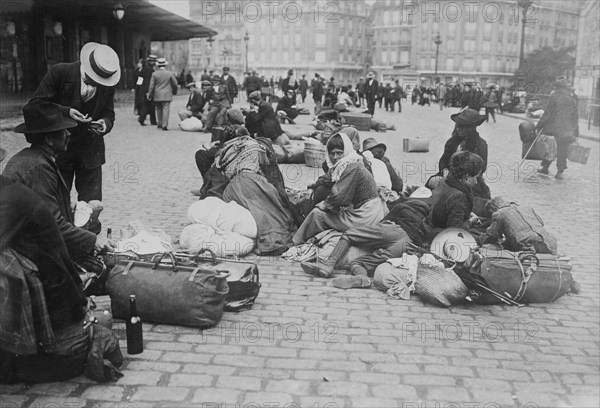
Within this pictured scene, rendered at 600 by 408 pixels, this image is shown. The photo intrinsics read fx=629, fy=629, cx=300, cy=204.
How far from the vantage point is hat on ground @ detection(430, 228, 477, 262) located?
5.91 m

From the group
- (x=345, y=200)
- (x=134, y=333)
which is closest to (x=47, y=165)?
(x=134, y=333)

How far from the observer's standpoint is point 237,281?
5.02m

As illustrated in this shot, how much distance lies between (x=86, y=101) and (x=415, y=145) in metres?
11.0

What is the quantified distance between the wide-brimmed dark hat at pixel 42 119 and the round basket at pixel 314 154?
27.6ft

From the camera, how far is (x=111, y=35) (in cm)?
2981

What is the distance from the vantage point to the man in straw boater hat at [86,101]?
5.52m

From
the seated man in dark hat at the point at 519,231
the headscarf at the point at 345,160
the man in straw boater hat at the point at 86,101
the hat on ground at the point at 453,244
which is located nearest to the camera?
the man in straw boater hat at the point at 86,101

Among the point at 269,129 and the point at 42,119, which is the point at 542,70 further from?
the point at 42,119

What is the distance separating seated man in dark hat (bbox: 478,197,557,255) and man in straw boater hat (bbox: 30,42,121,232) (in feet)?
12.6

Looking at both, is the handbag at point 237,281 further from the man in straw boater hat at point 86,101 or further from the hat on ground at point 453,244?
the hat on ground at point 453,244

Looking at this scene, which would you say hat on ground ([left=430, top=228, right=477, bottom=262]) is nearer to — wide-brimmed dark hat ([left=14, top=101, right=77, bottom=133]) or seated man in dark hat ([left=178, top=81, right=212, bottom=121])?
wide-brimmed dark hat ([left=14, top=101, right=77, bottom=133])

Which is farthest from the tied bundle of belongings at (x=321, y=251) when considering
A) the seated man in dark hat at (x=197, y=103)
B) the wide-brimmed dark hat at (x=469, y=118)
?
the seated man in dark hat at (x=197, y=103)

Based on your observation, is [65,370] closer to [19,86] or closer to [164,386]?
[164,386]

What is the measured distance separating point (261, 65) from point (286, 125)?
78.2 meters
